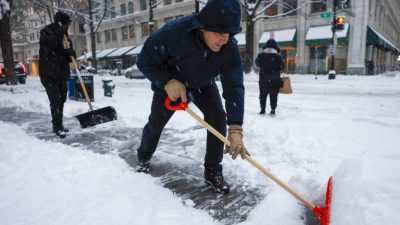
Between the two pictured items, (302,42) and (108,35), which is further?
(108,35)

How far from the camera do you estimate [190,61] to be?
2695mm

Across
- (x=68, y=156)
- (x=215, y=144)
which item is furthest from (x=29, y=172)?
(x=215, y=144)

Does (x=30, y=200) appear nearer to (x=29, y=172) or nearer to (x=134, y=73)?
(x=29, y=172)

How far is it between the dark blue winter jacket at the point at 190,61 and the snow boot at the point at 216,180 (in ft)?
1.90

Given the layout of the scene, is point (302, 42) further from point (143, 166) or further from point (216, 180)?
→ point (216, 180)

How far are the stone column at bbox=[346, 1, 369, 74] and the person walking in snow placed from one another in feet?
77.1

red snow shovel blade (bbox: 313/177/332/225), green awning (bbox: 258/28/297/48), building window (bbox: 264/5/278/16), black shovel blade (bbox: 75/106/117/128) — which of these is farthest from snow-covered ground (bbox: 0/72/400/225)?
building window (bbox: 264/5/278/16)

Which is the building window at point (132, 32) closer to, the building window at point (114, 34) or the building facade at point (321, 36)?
the building window at point (114, 34)

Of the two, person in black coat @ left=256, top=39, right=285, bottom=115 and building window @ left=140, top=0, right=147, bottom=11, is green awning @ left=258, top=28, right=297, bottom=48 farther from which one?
person in black coat @ left=256, top=39, right=285, bottom=115

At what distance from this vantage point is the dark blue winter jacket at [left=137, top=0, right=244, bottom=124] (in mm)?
2607

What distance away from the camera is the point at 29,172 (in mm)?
3217

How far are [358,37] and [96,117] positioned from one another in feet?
75.1

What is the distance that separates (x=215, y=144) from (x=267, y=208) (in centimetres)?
76

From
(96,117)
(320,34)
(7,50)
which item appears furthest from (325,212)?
(320,34)
